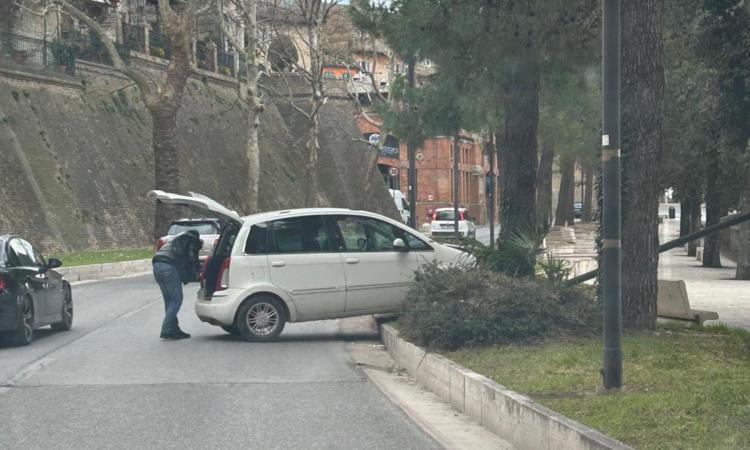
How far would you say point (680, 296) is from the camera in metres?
14.9

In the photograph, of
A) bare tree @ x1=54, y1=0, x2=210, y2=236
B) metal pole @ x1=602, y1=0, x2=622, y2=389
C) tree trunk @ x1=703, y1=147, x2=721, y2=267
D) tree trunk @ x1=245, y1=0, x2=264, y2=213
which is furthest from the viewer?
tree trunk @ x1=245, y1=0, x2=264, y2=213

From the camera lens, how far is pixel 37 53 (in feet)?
144

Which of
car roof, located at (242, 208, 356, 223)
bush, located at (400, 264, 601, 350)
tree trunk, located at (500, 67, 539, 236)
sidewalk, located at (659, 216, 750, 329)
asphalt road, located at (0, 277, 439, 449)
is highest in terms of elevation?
tree trunk, located at (500, 67, 539, 236)

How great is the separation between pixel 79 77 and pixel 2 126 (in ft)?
26.4

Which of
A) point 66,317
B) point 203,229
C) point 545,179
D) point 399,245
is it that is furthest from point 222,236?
point 545,179

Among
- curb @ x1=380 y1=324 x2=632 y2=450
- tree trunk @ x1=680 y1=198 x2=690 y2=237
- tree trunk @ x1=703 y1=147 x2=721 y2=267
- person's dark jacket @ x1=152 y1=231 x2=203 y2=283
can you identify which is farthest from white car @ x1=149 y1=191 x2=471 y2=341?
tree trunk @ x1=680 y1=198 x2=690 y2=237

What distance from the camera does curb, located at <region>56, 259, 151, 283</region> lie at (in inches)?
1112

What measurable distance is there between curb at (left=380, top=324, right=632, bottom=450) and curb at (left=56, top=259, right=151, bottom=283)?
17.9 meters

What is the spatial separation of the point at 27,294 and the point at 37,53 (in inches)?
1242

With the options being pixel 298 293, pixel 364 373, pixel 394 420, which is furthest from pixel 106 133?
pixel 394 420

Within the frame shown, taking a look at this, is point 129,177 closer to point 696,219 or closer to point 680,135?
point 696,219

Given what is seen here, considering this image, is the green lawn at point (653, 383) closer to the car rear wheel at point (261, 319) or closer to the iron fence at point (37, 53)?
the car rear wheel at point (261, 319)

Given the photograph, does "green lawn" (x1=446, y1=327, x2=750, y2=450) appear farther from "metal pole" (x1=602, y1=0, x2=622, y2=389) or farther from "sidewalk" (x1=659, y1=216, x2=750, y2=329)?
"sidewalk" (x1=659, y1=216, x2=750, y2=329)

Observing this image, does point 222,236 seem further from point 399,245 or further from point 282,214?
point 399,245
